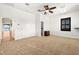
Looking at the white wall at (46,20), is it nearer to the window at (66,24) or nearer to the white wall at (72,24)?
the white wall at (72,24)

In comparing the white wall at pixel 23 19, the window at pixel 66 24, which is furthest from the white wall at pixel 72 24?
the white wall at pixel 23 19

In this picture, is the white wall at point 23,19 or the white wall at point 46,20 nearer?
the white wall at point 46,20

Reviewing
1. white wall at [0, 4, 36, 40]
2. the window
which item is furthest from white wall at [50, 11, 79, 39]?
white wall at [0, 4, 36, 40]

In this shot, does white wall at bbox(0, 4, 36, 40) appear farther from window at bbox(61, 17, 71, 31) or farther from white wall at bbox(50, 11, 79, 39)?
window at bbox(61, 17, 71, 31)

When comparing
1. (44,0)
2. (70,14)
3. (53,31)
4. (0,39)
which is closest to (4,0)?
(44,0)

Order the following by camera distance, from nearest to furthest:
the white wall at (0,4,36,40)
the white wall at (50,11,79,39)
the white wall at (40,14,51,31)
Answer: the white wall at (50,11,79,39) < the white wall at (40,14,51,31) < the white wall at (0,4,36,40)

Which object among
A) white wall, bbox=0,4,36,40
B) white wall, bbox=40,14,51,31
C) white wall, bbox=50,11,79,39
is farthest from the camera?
white wall, bbox=0,4,36,40

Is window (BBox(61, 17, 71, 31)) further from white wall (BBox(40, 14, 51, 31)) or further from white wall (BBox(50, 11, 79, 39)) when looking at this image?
white wall (BBox(40, 14, 51, 31))

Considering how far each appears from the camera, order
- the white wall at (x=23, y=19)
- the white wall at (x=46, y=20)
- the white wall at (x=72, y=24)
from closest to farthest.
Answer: the white wall at (x=72, y=24), the white wall at (x=46, y=20), the white wall at (x=23, y=19)

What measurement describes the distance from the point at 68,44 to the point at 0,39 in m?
1.97

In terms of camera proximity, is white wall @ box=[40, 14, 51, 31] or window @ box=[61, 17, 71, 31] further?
white wall @ box=[40, 14, 51, 31]

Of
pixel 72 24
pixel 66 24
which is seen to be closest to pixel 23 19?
pixel 66 24

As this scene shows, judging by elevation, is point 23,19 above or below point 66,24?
above

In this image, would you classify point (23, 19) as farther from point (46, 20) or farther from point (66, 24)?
point (66, 24)
